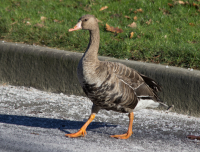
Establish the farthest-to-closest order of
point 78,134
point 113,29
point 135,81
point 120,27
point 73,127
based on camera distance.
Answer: point 120,27 < point 113,29 < point 73,127 < point 135,81 < point 78,134

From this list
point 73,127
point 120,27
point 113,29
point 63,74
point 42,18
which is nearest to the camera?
point 73,127

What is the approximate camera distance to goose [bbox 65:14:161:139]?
3389 millimetres

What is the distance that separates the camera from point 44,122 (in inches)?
159

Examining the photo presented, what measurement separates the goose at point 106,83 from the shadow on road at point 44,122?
0.41 metres

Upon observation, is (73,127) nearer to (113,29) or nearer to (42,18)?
(113,29)

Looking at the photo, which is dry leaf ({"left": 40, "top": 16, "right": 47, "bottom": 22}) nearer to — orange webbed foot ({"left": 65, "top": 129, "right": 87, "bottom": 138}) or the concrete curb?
the concrete curb

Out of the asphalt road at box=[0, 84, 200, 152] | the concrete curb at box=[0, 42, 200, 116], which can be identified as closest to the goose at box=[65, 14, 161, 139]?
the asphalt road at box=[0, 84, 200, 152]

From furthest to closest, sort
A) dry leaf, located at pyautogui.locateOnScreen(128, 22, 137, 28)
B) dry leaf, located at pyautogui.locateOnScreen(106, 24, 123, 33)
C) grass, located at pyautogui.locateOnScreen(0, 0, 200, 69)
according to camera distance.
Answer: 1. dry leaf, located at pyautogui.locateOnScreen(128, 22, 137, 28)
2. dry leaf, located at pyautogui.locateOnScreen(106, 24, 123, 33)
3. grass, located at pyautogui.locateOnScreen(0, 0, 200, 69)

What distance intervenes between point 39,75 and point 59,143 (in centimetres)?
256

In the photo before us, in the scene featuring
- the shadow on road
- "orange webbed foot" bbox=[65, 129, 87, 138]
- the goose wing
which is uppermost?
the goose wing

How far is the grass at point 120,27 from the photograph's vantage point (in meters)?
5.42

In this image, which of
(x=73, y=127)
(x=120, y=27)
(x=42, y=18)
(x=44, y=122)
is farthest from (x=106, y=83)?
(x=42, y=18)

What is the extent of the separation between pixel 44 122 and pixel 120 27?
3378mm

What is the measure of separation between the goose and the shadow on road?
41 centimetres
